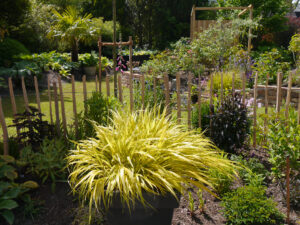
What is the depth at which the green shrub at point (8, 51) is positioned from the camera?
9359 millimetres

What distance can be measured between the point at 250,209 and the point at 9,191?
220 centimetres

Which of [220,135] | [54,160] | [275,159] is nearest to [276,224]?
[275,159]

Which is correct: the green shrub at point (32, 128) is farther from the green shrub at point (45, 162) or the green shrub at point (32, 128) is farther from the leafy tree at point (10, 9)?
the leafy tree at point (10, 9)

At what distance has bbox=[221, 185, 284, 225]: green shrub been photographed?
2572 mm

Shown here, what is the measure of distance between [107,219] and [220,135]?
182 cm

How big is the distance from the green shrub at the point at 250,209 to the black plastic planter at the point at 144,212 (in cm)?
53

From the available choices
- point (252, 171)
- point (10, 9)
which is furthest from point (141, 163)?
point (10, 9)

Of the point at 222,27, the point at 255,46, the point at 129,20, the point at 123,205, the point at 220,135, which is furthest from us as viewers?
the point at 129,20

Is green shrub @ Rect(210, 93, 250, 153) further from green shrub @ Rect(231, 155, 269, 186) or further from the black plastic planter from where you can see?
the black plastic planter

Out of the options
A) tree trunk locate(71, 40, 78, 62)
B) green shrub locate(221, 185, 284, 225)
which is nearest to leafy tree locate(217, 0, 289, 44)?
tree trunk locate(71, 40, 78, 62)

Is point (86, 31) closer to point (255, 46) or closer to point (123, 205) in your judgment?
point (255, 46)

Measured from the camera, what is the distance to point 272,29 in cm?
1392

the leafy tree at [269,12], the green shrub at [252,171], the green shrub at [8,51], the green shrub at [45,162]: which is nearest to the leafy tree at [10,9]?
the green shrub at [8,51]

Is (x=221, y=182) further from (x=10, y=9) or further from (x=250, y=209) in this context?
(x=10, y=9)
